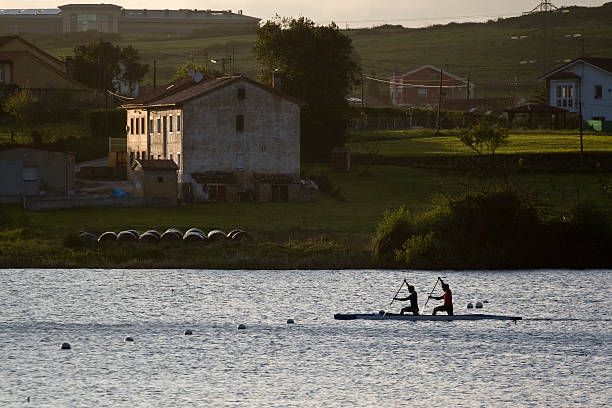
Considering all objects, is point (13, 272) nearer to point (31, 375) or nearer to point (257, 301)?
point (257, 301)

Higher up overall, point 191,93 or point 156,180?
point 191,93

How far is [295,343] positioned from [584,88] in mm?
108411

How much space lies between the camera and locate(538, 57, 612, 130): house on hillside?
138750mm

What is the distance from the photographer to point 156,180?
8644 cm

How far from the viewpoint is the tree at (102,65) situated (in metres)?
147

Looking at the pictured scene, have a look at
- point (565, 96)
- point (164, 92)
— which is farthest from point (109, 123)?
point (565, 96)

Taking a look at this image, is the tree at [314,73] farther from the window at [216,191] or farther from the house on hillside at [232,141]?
the window at [216,191]

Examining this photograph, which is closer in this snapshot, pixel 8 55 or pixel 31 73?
pixel 31 73

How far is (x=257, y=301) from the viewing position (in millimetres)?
50469

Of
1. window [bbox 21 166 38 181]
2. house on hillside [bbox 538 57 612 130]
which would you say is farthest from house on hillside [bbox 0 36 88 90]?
house on hillside [bbox 538 57 612 130]

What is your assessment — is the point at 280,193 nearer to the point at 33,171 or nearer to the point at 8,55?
the point at 33,171

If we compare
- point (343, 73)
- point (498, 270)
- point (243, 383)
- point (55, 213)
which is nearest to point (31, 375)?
point (243, 383)

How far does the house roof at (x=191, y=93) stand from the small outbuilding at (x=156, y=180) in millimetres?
8082

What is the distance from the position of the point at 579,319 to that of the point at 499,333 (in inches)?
188
